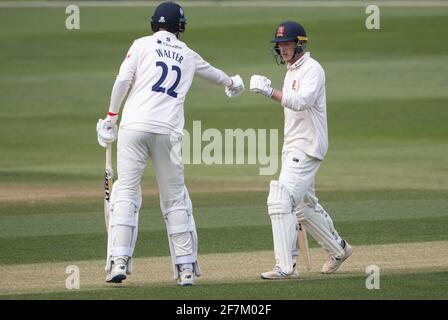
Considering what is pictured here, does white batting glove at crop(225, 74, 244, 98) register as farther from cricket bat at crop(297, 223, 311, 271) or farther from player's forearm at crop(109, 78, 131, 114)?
cricket bat at crop(297, 223, 311, 271)

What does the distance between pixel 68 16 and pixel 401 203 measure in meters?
19.2

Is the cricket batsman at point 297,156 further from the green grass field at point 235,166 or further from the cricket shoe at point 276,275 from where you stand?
the green grass field at point 235,166

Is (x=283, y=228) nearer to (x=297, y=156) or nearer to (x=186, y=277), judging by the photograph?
(x=297, y=156)

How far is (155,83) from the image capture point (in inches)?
313

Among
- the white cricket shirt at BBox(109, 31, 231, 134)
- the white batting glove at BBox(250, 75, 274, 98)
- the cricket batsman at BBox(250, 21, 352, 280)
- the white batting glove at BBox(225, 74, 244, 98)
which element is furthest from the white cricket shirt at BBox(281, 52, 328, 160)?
the white cricket shirt at BBox(109, 31, 231, 134)

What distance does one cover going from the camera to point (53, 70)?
2516 cm

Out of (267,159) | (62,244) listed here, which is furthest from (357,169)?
(62,244)

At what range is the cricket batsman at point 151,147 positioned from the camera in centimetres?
790

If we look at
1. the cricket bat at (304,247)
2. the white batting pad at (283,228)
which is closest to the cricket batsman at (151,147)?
the white batting pad at (283,228)

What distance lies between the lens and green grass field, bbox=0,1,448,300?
331 inches

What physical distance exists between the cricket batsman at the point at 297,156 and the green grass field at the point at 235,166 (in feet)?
0.82

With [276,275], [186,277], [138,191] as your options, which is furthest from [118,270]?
[276,275]

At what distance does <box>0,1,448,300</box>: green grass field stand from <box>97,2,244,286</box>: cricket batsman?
286 mm
